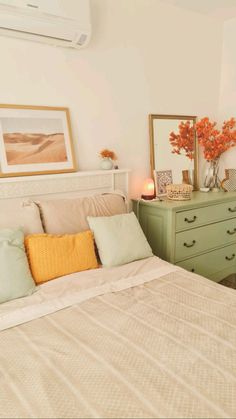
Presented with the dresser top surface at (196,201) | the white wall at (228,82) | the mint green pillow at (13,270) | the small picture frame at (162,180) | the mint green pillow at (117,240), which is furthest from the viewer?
the white wall at (228,82)

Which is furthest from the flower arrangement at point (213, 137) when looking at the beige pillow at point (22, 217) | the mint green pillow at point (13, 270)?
the mint green pillow at point (13, 270)

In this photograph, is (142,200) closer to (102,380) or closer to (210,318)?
(210,318)

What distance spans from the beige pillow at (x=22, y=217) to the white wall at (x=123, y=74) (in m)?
0.61

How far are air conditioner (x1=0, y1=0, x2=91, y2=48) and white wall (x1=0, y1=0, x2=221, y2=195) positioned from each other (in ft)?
0.41

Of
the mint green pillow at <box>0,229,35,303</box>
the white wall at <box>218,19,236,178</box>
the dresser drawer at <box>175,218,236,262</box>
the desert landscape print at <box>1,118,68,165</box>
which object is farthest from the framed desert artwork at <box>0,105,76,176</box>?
the white wall at <box>218,19,236,178</box>

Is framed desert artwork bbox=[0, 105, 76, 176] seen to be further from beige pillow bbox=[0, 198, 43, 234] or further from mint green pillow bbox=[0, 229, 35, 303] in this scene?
mint green pillow bbox=[0, 229, 35, 303]

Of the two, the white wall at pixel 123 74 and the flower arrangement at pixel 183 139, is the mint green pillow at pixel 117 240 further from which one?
the flower arrangement at pixel 183 139

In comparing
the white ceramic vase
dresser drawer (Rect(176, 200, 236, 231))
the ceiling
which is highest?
the ceiling

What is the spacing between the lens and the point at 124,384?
36.0 inches

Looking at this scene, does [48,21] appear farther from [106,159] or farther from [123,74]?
[106,159]

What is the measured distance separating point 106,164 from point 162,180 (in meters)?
0.62

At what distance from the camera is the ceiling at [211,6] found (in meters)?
2.40

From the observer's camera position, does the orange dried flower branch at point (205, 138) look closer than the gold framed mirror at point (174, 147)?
No

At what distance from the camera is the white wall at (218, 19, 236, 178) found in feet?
9.29
